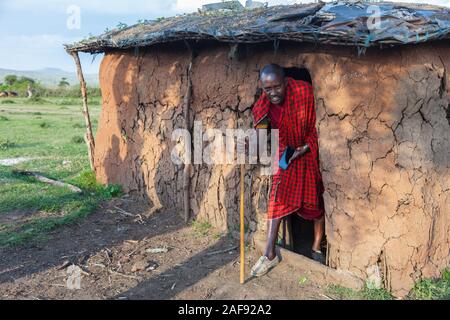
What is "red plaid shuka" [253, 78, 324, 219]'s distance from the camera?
461 centimetres

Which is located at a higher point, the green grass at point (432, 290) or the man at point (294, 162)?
the man at point (294, 162)

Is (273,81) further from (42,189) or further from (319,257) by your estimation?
(42,189)

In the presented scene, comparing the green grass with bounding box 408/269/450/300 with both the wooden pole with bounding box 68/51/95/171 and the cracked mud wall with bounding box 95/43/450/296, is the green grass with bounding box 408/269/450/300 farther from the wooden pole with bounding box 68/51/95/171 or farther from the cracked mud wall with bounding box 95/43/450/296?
the wooden pole with bounding box 68/51/95/171

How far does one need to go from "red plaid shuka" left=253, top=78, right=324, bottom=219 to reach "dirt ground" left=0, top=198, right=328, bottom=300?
0.62 meters

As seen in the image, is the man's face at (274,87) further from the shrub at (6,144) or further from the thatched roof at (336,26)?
the shrub at (6,144)

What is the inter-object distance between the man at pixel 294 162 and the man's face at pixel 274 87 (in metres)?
0.05

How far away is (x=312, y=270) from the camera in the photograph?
458 centimetres

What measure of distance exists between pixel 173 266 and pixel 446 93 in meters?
3.13

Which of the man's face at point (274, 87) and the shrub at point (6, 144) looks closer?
the man's face at point (274, 87)

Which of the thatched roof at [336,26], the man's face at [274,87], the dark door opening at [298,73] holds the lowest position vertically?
the man's face at [274,87]

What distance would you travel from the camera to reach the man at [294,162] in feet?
15.0

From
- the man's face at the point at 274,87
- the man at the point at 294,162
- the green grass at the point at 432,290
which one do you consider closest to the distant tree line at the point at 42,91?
the man at the point at 294,162

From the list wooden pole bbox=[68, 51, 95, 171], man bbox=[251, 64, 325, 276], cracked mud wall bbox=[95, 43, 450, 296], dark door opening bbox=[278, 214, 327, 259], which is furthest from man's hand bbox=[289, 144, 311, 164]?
wooden pole bbox=[68, 51, 95, 171]
